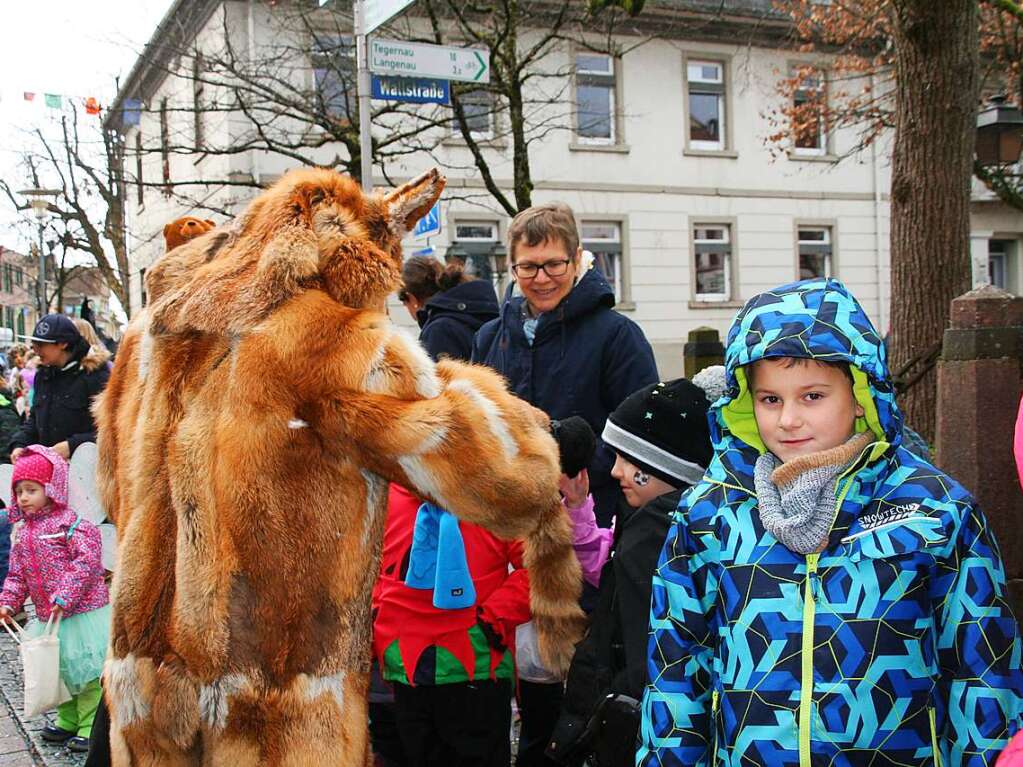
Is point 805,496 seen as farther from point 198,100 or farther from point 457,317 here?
point 198,100

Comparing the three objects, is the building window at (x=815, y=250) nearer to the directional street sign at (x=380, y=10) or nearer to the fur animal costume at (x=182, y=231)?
the directional street sign at (x=380, y=10)

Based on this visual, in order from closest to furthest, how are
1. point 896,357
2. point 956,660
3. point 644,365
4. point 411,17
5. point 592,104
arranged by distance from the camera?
1. point 956,660
2. point 644,365
3. point 896,357
4. point 411,17
5. point 592,104

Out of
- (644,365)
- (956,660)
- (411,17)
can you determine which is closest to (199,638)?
(956,660)

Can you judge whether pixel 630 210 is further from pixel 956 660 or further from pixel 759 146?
pixel 956 660

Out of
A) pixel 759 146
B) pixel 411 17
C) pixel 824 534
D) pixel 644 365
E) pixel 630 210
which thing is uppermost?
pixel 411 17

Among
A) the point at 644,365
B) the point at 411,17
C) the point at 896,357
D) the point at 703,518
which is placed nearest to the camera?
the point at 703,518

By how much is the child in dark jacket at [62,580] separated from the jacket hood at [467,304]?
6.76 feet

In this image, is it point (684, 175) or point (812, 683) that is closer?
point (812, 683)

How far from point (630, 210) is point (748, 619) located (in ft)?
58.8

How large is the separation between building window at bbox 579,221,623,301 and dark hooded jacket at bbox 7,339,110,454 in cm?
1382

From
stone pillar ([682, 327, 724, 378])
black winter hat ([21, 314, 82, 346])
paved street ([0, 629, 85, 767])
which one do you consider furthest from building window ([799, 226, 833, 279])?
paved street ([0, 629, 85, 767])

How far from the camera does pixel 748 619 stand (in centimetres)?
178

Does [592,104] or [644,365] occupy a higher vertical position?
[592,104]

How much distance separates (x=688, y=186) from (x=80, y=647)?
1720 cm
